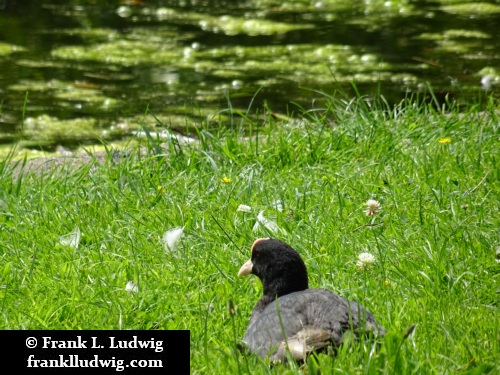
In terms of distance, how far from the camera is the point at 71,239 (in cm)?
384

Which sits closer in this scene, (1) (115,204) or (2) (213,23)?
(1) (115,204)

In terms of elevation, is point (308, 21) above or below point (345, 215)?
below

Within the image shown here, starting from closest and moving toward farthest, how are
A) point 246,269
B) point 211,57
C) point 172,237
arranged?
1. point 246,269
2. point 172,237
3. point 211,57

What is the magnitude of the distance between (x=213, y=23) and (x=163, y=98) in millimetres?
2040

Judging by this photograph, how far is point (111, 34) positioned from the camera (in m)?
8.18

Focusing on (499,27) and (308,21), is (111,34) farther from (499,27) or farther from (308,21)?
(499,27)

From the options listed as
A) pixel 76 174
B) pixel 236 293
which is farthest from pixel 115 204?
pixel 236 293

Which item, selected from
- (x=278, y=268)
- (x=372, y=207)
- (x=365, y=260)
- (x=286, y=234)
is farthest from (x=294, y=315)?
(x=372, y=207)

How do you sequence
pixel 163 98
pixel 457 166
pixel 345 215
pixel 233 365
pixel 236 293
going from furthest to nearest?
pixel 163 98 < pixel 457 166 < pixel 345 215 < pixel 236 293 < pixel 233 365

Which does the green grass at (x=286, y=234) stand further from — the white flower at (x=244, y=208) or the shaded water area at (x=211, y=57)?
the shaded water area at (x=211, y=57)

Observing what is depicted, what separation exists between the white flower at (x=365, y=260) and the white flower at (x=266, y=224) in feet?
1.49

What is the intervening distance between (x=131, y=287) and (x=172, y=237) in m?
0.43

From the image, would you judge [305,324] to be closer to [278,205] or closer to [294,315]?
[294,315]

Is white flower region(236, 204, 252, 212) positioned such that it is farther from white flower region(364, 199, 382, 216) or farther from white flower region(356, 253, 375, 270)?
white flower region(356, 253, 375, 270)
